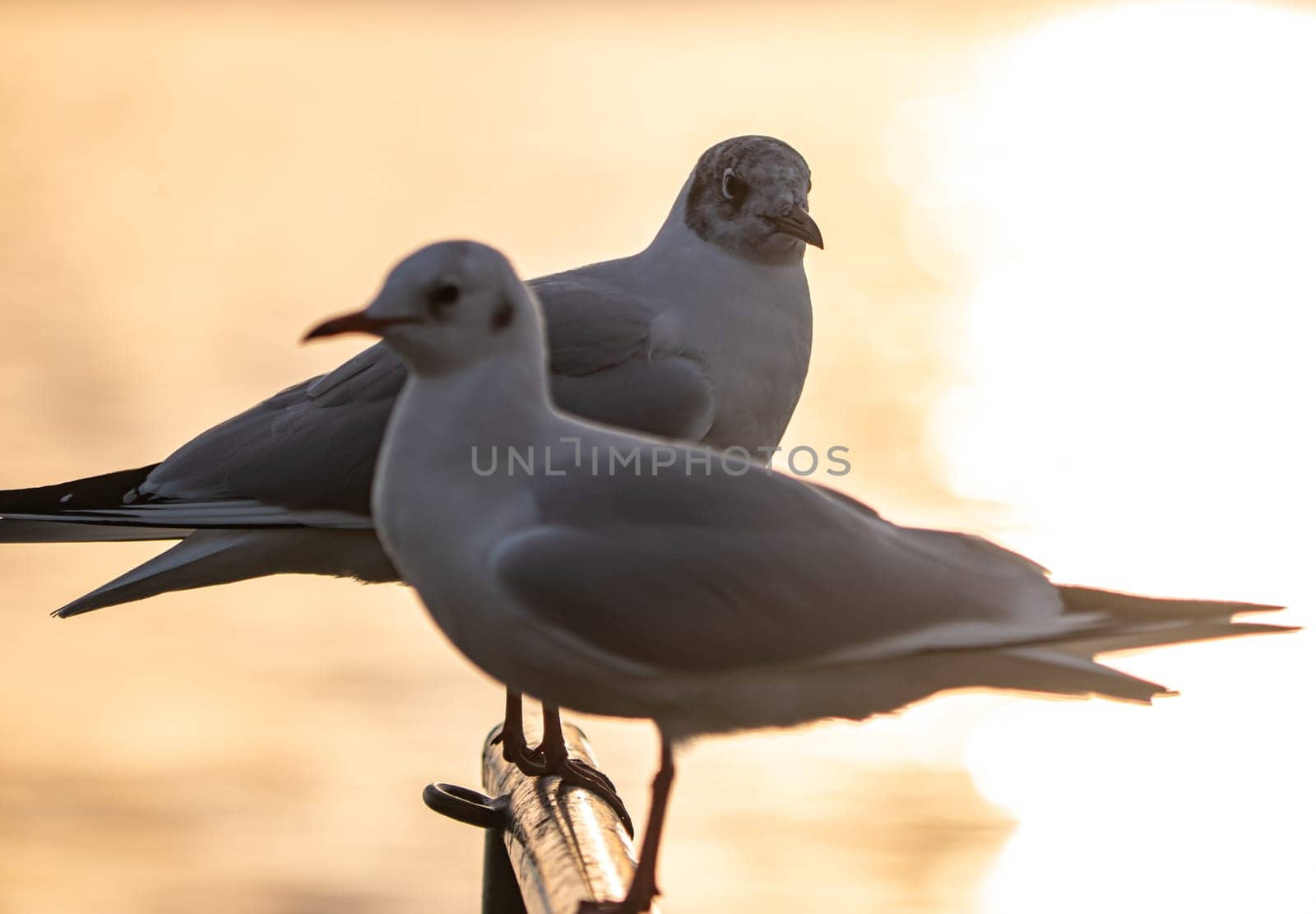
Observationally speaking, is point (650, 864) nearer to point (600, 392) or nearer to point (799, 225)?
point (600, 392)

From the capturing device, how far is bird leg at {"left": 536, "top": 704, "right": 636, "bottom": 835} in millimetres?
3504

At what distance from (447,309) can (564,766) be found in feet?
4.70

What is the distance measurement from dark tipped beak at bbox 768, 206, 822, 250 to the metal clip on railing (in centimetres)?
108

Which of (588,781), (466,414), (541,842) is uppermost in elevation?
(588,781)

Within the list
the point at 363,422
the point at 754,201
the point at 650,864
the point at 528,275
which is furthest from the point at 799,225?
the point at 528,275

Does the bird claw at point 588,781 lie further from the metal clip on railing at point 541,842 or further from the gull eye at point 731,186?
the gull eye at point 731,186

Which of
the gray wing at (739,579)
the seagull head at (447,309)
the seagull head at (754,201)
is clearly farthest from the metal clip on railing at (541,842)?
the seagull head at (754,201)

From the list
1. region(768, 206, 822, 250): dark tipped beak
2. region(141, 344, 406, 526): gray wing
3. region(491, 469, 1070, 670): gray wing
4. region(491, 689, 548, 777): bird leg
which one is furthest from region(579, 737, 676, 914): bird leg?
region(768, 206, 822, 250): dark tipped beak

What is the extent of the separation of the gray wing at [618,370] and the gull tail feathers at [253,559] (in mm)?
483

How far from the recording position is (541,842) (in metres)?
2.97

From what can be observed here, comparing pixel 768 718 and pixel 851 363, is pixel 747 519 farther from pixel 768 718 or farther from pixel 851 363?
pixel 851 363

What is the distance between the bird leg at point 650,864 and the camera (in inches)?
107

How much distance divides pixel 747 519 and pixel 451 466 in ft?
1.43

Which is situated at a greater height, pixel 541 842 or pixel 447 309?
pixel 447 309
